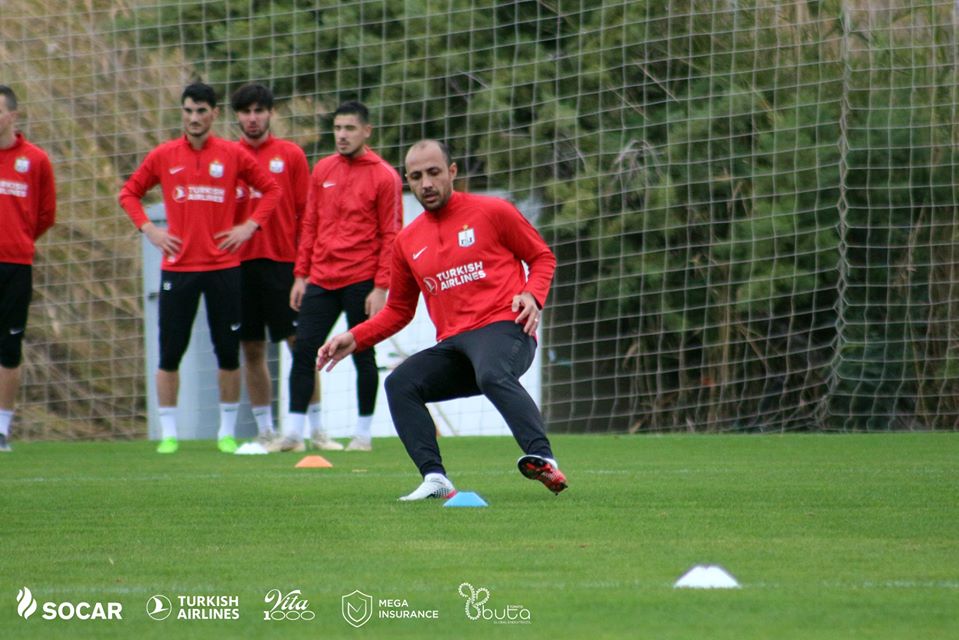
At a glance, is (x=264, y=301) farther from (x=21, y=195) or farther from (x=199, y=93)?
(x=21, y=195)

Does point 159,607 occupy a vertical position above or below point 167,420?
above

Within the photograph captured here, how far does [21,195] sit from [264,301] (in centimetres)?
165

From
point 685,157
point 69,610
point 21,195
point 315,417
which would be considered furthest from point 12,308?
point 69,610

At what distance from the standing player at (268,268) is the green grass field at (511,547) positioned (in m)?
1.72

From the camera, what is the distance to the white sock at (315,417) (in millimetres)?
10008

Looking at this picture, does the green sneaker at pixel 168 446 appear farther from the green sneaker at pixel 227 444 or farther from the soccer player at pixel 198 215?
the soccer player at pixel 198 215

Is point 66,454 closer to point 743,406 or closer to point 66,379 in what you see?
point 66,379

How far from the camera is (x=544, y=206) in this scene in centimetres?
1327

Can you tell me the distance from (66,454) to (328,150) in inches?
192

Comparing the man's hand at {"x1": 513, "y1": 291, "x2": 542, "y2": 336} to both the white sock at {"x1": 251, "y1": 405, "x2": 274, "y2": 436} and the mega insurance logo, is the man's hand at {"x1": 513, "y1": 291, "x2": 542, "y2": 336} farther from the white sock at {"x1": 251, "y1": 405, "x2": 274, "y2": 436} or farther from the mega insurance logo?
the white sock at {"x1": 251, "y1": 405, "x2": 274, "y2": 436}

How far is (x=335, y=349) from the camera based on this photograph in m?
6.17

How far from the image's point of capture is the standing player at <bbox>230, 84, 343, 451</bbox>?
990 centimetres

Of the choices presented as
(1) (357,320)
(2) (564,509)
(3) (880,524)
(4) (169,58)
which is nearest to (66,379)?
(4) (169,58)

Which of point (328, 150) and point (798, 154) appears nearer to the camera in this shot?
point (798, 154)
